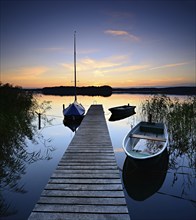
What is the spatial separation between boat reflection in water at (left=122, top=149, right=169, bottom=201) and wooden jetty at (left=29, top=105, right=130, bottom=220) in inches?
44.7

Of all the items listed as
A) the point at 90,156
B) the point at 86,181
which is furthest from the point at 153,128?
the point at 86,181

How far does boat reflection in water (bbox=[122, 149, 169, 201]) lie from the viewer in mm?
5608

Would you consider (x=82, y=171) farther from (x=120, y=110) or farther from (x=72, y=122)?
(x=120, y=110)

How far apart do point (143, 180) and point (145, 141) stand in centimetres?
202

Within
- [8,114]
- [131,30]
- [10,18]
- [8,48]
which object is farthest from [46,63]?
[8,114]

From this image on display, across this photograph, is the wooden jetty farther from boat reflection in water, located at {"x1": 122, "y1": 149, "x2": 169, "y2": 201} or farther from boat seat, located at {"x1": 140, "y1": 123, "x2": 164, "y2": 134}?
boat seat, located at {"x1": 140, "y1": 123, "x2": 164, "y2": 134}

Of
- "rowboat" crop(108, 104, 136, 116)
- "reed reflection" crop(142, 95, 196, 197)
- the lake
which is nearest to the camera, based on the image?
the lake

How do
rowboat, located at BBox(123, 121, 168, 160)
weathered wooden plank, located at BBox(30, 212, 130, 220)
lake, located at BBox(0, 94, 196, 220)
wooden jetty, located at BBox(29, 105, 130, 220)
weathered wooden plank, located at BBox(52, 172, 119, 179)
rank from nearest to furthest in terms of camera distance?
weathered wooden plank, located at BBox(30, 212, 130, 220), wooden jetty, located at BBox(29, 105, 130, 220), weathered wooden plank, located at BBox(52, 172, 119, 179), lake, located at BBox(0, 94, 196, 220), rowboat, located at BBox(123, 121, 168, 160)

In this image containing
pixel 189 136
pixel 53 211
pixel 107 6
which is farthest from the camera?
pixel 107 6

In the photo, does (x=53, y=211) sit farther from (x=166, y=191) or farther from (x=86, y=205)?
(x=166, y=191)

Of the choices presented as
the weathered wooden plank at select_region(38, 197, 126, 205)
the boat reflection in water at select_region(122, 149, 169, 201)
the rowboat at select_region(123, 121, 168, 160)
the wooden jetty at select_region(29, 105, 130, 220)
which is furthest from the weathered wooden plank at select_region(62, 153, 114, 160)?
the weathered wooden plank at select_region(38, 197, 126, 205)

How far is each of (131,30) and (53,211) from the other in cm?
1689

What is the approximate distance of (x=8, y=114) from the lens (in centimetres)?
1155

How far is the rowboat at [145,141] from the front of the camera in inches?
248
